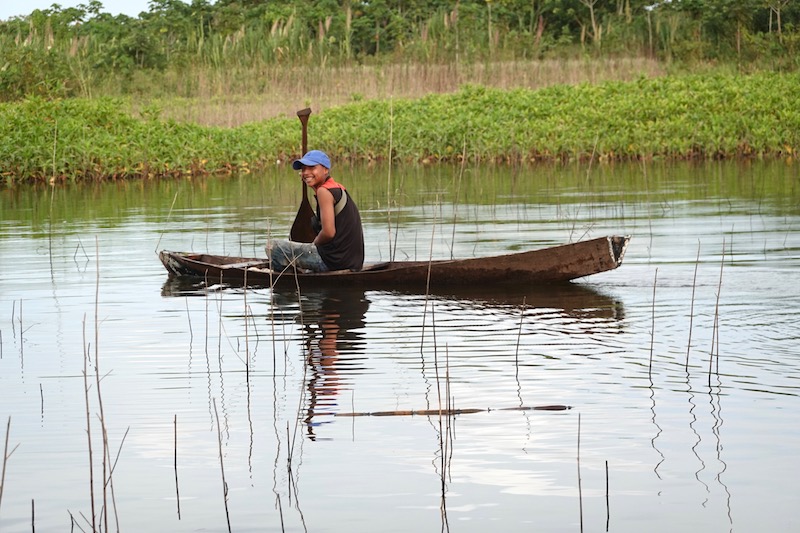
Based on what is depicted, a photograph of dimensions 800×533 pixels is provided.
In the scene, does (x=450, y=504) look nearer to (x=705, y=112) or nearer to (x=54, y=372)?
(x=54, y=372)

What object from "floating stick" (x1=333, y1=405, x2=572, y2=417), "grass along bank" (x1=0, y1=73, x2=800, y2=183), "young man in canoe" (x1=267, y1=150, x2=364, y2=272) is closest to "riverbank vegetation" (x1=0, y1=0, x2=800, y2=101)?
"grass along bank" (x1=0, y1=73, x2=800, y2=183)

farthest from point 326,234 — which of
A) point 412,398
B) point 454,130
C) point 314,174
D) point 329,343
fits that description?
point 454,130

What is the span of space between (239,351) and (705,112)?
1635 centimetres

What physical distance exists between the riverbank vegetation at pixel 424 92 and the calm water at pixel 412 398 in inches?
334

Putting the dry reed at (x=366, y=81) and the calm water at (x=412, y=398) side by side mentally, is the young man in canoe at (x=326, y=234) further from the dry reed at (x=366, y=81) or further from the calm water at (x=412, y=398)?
the dry reed at (x=366, y=81)

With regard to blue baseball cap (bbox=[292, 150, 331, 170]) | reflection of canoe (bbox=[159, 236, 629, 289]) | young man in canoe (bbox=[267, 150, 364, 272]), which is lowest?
reflection of canoe (bbox=[159, 236, 629, 289])

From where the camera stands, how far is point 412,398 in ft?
21.3

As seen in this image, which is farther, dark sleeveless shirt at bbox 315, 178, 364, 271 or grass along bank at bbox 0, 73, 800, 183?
grass along bank at bbox 0, 73, 800, 183

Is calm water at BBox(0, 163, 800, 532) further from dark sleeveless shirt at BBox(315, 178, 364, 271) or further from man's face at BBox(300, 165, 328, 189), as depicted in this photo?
man's face at BBox(300, 165, 328, 189)

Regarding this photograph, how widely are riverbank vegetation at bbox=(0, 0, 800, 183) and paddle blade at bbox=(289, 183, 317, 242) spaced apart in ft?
25.8

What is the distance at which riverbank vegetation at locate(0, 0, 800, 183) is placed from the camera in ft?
71.6

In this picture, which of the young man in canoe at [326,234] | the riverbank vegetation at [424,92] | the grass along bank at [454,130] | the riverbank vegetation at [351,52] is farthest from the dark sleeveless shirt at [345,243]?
the riverbank vegetation at [351,52]

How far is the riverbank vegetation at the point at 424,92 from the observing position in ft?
71.6

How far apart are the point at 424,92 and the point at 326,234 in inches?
652
